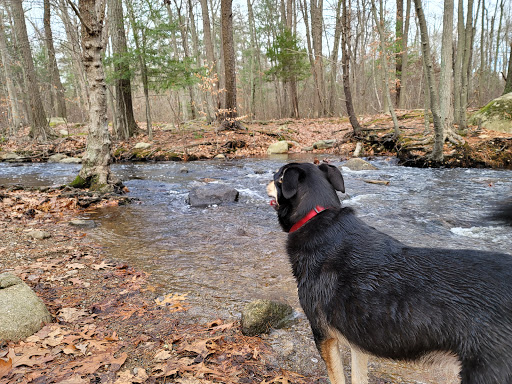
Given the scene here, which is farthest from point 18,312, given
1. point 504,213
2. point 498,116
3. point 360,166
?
point 498,116

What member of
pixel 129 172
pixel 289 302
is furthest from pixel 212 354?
pixel 129 172

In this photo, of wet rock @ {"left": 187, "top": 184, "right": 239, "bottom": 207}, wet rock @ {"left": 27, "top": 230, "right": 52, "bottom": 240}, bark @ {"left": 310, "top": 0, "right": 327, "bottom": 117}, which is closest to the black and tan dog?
wet rock @ {"left": 27, "top": 230, "right": 52, "bottom": 240}

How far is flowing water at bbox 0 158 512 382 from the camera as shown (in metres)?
4.23

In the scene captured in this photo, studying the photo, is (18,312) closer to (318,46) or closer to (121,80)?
(121,80)

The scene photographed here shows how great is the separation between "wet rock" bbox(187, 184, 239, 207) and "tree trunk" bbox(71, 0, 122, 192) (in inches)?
95.5

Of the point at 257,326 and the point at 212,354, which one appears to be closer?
the point at 212,354

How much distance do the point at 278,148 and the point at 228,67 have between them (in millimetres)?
5984

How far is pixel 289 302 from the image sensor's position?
381 cm

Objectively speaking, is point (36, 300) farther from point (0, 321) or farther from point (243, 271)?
point (243, 271)

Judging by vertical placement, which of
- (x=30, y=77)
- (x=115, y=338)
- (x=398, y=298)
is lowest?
(x=115, y=338)

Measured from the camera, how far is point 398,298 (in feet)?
6.24

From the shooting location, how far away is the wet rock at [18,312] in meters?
2.74

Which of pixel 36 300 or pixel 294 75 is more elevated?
pixel 294 75

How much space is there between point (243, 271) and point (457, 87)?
14539 mm
